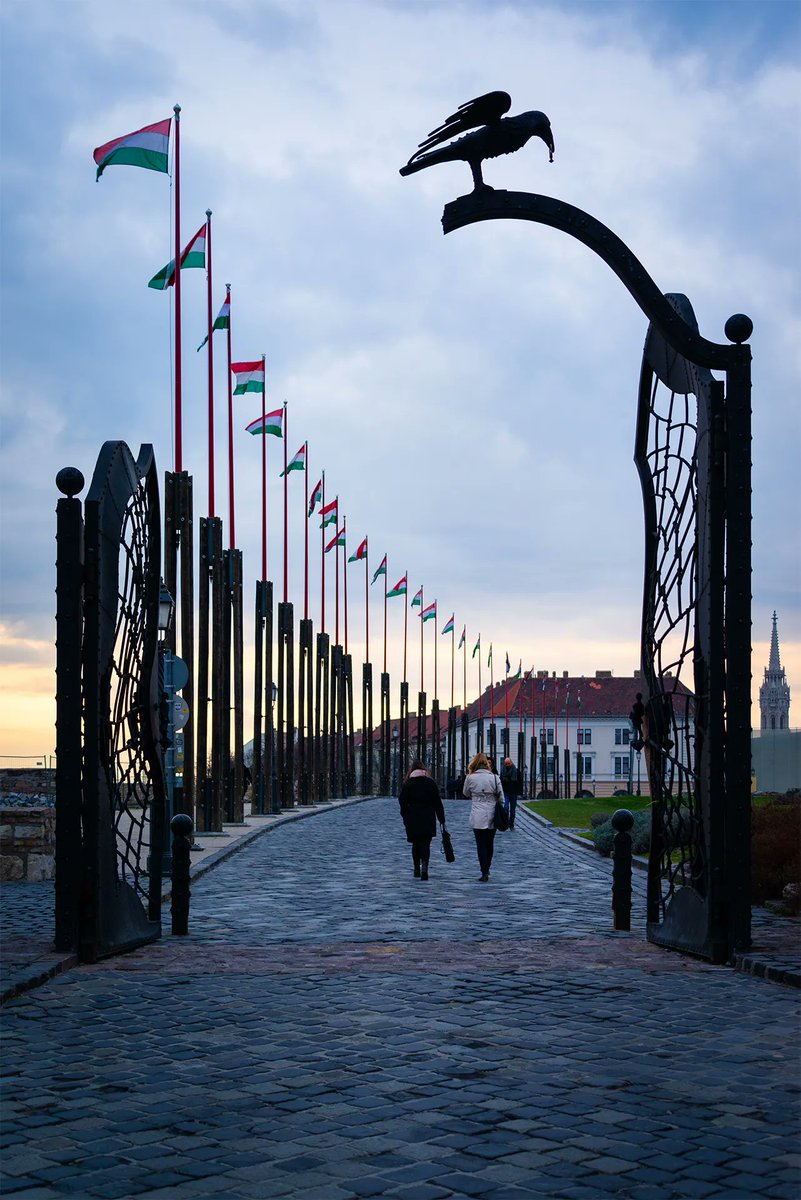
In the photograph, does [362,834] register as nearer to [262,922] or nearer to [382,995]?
[262,922]

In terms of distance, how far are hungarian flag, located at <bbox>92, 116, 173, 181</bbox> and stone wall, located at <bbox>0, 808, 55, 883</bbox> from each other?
34.7ft

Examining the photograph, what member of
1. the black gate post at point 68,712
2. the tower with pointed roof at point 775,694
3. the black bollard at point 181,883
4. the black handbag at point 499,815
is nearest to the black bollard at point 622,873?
the black bollard at point 181,883

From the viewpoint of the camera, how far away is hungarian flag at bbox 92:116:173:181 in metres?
23.6

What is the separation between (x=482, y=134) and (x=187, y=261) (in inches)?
723

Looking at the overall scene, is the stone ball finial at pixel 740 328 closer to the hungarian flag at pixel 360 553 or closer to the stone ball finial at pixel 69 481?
the stone ball finial at pixel 69 481

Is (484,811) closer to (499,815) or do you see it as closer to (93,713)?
(499,815)

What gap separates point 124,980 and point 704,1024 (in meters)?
4.18

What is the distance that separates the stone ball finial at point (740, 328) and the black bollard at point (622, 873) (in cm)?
451

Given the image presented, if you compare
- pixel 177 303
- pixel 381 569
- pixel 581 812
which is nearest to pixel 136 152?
pixel 177 303

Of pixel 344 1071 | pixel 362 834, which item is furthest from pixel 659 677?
pixel 362 834

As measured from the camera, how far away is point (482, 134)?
450 inches

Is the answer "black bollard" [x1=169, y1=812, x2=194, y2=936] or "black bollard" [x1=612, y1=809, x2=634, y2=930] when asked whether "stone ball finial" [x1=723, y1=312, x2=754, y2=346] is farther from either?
"black bollard" [x1=169, y1=812, x2=194, y2=936]

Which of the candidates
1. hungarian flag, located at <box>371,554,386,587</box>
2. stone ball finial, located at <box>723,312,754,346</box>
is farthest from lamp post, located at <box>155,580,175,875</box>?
hungarian flag, located at <box>371,554,386,587</box>

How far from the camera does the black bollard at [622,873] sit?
1389cm
